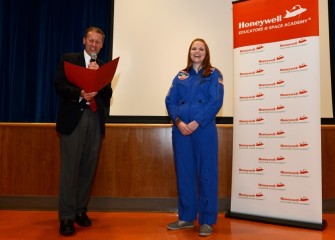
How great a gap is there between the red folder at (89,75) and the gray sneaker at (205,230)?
1349 millimetres

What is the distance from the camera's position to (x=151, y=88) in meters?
3.47

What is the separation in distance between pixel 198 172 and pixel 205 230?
17.5 inches

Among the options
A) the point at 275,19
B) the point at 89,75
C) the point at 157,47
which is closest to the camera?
the point at 89,75

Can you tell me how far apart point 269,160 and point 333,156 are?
1.02m

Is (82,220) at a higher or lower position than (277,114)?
lower

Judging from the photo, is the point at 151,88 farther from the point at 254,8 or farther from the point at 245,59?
the point at 254,8

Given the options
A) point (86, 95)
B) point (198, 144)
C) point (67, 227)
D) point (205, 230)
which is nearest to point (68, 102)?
point (86, 95)

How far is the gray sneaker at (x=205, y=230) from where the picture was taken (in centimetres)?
231

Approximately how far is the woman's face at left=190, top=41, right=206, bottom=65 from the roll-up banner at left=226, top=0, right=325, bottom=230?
57cm

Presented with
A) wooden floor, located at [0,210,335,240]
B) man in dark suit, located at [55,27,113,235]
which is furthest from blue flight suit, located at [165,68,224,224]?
man in dark suit, located at [55,27,113,235]

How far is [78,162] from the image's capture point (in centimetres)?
237

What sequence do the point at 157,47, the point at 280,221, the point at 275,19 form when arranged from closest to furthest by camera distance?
the point at 280,221 < the point at 275,19 < the point at 157,47

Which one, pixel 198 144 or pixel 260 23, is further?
pixel 260 23

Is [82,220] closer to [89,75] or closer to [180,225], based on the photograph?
[180,225]
